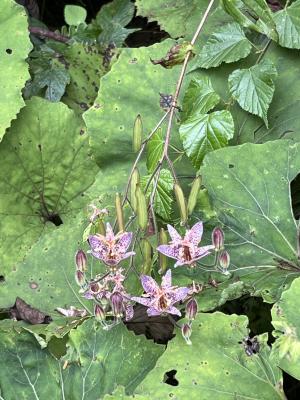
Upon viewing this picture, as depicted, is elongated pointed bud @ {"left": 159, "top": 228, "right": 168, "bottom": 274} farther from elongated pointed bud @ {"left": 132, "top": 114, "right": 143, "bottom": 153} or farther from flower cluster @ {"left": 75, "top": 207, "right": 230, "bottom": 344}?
elongated pointed bud @ {"left": 132, "top": 114, "right": 143, "bottom": 153}

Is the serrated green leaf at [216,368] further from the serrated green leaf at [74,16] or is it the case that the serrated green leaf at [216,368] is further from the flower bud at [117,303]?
the serrated green leaf at [74,16]

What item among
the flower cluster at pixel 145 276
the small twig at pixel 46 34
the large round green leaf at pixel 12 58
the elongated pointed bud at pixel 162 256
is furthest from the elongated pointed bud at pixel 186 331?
the small twig at pixel 46 34

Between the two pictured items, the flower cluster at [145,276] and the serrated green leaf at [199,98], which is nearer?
the flower cluster at [145,276]

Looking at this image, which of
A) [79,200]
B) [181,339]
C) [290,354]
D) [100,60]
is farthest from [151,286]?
[100,60]

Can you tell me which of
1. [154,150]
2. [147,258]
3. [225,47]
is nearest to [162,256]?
[147,258]

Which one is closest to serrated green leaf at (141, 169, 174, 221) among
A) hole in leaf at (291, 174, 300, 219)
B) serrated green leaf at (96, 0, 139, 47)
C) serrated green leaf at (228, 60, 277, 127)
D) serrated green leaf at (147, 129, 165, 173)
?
serrated green leaf at (147, 129, 165, 173)

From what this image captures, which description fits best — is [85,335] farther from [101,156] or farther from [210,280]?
[101,156]
